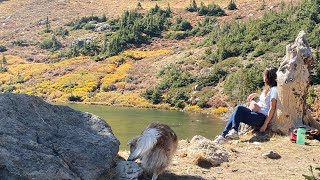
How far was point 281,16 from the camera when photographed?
92.4 m

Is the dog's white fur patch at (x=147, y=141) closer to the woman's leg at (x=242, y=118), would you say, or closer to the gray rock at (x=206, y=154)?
the gray rock at (x=206, y=154)

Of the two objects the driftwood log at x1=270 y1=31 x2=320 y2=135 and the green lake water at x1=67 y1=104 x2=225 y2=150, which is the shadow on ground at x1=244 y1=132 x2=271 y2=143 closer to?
the driftwood log at x1=270 y1=31 x2=320 y2=135

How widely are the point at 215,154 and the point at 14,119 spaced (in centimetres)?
362

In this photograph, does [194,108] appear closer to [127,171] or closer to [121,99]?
[121,99]

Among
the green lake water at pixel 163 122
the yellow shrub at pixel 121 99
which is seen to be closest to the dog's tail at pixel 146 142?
the green lake water at pixel 163 122

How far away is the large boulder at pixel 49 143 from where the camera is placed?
5453 millimetres

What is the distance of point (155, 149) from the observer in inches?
255

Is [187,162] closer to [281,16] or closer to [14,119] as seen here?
[14,119]

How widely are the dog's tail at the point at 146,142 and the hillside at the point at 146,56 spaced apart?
Answer: 54493mm

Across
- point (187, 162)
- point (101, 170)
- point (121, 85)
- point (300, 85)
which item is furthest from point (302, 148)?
point (121, 85)

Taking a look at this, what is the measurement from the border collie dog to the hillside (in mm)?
54495

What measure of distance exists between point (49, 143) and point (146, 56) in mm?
92778

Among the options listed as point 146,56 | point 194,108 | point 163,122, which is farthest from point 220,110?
point 146,56

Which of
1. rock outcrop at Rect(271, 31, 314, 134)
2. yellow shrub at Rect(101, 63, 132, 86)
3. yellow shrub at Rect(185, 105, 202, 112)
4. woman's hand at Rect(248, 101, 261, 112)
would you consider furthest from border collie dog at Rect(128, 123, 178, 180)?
yellow shrub at Rect(101, 63, 132, 86)
